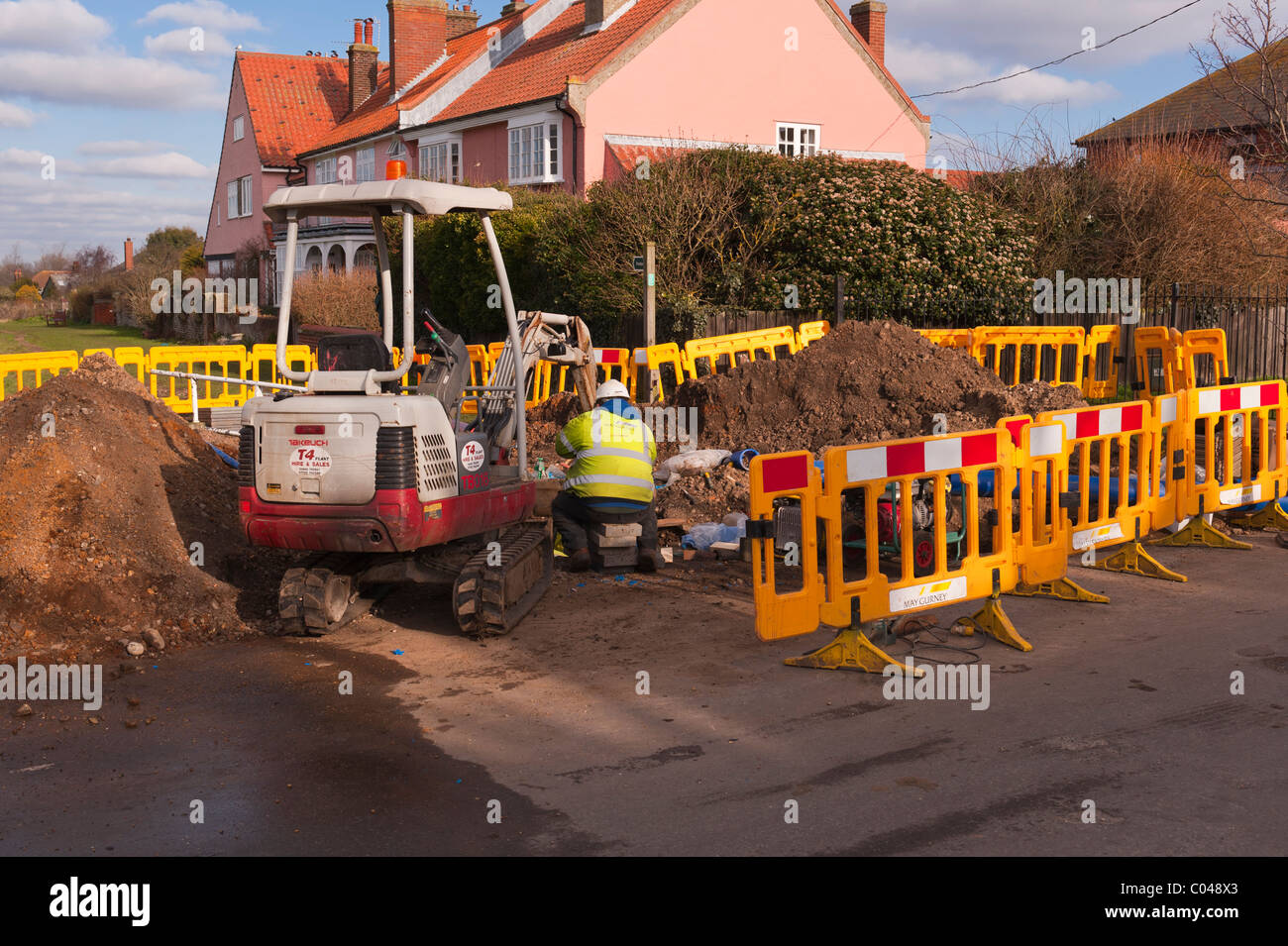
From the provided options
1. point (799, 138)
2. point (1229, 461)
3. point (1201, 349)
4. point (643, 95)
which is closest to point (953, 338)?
point (1201, 349)

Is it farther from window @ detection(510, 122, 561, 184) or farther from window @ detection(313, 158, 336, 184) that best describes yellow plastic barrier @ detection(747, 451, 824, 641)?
window @ detection(313, 158, 336, 184)

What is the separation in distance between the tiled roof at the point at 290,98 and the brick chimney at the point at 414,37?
363 centimetres

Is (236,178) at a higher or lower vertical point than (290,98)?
lower

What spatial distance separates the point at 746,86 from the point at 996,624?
25542 mm

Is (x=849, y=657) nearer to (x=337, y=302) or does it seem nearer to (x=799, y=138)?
(x=337, y=302)

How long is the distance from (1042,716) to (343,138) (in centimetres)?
3854

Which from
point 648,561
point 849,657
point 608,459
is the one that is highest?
point 608,459

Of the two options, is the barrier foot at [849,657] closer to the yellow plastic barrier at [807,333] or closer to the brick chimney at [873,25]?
the yellow plastic barrier at [807,333]

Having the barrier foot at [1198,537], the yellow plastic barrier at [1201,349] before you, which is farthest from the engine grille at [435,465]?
the yellow plastic barrier at [1201,349]

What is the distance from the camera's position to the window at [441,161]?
110ft

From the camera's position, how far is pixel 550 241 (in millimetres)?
21016

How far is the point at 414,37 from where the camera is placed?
134 ft

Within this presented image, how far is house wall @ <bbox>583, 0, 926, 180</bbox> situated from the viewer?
93.8ft

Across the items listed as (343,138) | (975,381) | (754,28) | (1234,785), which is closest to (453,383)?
(1234,785)
